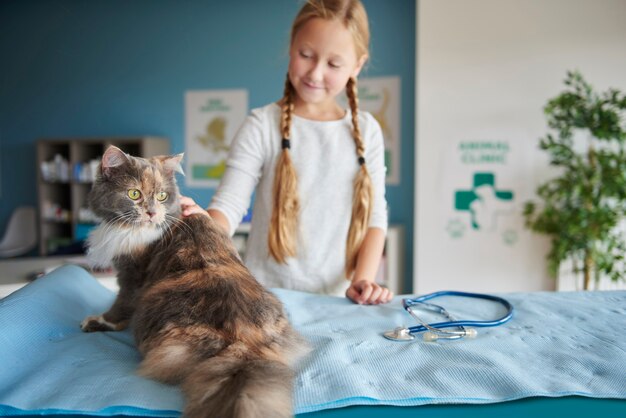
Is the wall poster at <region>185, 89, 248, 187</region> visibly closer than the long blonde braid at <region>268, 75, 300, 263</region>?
No

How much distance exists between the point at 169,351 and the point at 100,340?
0.25m

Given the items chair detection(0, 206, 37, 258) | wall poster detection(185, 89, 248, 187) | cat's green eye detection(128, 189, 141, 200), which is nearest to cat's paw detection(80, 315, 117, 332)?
cat's green eye detection(128, 189, 141, 200)

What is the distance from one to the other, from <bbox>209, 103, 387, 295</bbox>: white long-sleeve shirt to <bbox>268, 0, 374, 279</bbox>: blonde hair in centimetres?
2

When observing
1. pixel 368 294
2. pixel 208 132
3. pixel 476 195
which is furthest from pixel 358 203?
pixel 208 132

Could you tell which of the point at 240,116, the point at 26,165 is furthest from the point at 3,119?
the point at 240,116

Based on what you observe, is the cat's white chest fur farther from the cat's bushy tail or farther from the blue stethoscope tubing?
the blue stethoscope tubing

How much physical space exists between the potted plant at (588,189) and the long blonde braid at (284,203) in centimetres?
208

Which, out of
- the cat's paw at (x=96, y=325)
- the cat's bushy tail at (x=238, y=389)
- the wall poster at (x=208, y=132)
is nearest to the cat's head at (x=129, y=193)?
the cat's paw at (x=96, y=325)

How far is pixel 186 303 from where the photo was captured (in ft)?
2.69

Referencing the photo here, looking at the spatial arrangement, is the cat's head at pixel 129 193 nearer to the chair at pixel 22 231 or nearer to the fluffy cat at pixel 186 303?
the fluffy cat at pixel 186 303

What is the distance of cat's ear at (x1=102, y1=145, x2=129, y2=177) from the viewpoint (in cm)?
97

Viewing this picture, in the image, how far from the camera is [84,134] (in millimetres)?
5031

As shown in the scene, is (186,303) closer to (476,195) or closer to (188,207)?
(188,207)

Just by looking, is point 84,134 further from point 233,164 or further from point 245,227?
point 233,164
